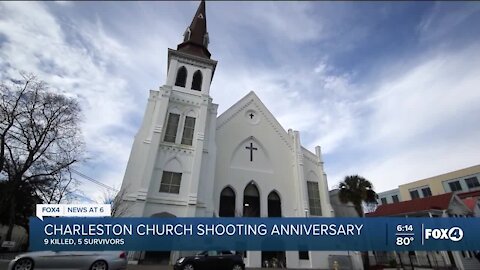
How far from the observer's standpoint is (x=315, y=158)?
24.8 meters

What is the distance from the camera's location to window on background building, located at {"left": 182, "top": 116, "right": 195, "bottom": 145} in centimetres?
2009

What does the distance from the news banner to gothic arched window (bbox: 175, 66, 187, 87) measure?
13.9 m

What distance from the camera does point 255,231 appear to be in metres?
13.2

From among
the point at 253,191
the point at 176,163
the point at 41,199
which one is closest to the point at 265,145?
the point at 253,191

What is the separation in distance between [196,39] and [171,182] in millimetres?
16718

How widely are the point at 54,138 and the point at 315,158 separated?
2254 cm

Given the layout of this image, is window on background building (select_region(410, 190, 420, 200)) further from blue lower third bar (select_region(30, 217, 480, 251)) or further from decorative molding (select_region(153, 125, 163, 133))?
decorative molding (select_region(153, 125, 163, 133))

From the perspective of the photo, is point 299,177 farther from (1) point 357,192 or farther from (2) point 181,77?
(2) point 181,77

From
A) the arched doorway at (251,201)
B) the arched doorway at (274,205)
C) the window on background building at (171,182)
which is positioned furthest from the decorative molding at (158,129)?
the arched doorway at (274,205)

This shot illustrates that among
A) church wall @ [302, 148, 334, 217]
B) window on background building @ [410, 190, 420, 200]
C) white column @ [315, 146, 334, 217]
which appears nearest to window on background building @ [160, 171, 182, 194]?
church wall @ [302, 148, 334, 217]

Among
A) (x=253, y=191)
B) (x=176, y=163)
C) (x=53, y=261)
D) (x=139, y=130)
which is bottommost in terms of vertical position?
(x=53, y=261)

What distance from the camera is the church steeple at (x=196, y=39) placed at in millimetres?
25406

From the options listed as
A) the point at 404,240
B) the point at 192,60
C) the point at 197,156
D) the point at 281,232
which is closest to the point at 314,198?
the point at 404,240

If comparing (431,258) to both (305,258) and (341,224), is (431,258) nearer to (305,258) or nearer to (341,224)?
(305,258)
